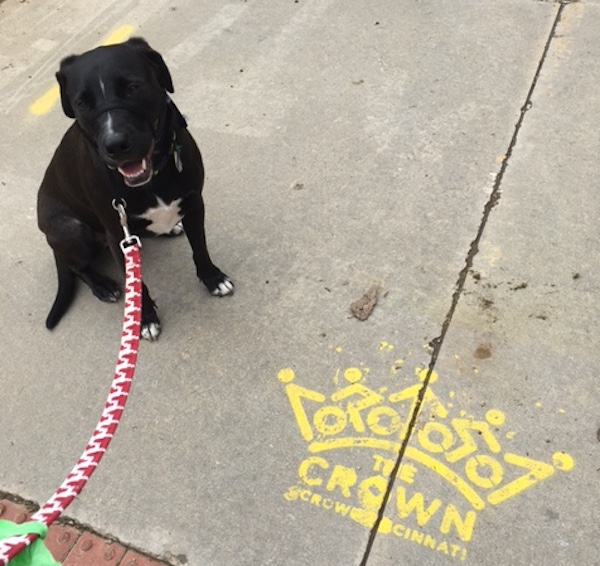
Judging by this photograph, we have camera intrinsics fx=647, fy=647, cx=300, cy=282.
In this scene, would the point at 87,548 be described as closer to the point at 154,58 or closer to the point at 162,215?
the point at 162,215

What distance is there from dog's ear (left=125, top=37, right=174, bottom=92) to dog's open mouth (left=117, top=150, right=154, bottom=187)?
0.39 metres

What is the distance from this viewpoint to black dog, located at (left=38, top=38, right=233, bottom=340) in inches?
87.4

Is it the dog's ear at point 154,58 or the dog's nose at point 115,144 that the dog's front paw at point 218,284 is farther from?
the dog's nose at point 115,144

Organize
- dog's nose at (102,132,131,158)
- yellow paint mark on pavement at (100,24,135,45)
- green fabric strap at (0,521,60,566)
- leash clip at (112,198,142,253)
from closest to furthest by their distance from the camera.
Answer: green fabric strap at (0,521,60,566), dog's nose at (102,132,131,158), leash clip at (112,198,142,253), yellow paint mark on pavement at (100,24,135,45)

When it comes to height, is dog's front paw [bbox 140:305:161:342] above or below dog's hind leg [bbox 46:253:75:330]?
below

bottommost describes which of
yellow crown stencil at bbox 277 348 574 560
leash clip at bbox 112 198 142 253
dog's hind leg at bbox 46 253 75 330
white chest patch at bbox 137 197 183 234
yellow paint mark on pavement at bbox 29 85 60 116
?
yellow crown stencil at bbox 277 348 574 560

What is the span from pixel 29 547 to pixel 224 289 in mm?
1992

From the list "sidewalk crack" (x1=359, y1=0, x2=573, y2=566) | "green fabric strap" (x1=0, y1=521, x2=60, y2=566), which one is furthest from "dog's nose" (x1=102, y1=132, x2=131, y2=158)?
"sidewalk crack" (x1=359, y1=0, x2=573, y2=566)

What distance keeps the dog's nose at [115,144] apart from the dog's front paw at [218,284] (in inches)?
40.8

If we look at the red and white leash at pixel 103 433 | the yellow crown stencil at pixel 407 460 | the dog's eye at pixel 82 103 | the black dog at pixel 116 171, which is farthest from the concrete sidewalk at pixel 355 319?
the dog's eye at pixel 82 103

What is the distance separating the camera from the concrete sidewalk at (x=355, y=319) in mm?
2334

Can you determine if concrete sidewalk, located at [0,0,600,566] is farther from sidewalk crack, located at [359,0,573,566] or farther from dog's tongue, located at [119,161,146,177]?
dog's tongue, located at [119,161,146,177]

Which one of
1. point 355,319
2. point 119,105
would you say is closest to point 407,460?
point 355,319

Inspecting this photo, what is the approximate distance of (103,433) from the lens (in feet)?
4.97
